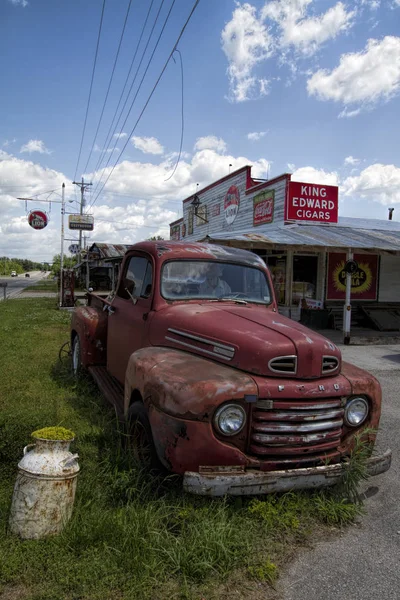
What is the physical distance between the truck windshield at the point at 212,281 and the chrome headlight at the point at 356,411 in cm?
150

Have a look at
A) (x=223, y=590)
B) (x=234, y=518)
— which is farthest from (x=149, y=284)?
(x=223, y=590)

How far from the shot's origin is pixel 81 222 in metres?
31.6

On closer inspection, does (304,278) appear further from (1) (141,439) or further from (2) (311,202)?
(1) (141,439)

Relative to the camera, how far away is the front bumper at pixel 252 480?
262 cm

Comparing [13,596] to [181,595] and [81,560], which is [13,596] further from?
[181,595]

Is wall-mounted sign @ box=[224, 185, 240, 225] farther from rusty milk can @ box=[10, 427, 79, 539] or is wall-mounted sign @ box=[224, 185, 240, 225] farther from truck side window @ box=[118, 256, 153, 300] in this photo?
rusty milk can @ box=[10, 427, 79, 539]

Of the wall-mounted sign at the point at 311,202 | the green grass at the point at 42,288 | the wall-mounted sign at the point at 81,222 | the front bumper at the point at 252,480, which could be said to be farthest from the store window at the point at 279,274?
the green grass at the point at 42,288

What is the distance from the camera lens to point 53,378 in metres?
6.59

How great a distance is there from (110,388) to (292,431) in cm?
246

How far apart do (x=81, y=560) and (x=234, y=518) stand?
965 mm

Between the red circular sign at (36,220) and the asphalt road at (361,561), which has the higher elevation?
the red circular sign at (36,220)

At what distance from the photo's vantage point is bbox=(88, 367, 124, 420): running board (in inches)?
167

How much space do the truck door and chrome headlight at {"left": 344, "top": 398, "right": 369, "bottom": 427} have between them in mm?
1886

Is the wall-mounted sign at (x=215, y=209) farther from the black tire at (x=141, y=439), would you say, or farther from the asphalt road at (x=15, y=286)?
the black tire at (x=141, y=439)
